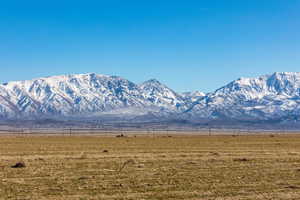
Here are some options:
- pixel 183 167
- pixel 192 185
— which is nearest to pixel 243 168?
pixel 183 167

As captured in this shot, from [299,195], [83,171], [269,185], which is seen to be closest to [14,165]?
[83,171]

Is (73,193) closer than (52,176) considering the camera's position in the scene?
Yes

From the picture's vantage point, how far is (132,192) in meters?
19.9

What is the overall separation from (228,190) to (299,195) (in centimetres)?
279

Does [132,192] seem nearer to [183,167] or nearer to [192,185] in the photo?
[192,185]

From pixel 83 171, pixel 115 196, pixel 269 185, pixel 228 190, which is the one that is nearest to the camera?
pixel 115 196

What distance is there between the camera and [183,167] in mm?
28625

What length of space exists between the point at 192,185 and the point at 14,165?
12.8 metres

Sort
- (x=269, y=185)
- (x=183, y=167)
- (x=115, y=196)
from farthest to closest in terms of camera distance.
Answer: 1. (x=183, y=167)
2. (x=269, y=185)
3. (x=115, y=196)

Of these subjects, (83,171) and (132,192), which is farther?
(83,171)

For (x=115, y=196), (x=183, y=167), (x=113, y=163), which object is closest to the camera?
(x=115, y=196)

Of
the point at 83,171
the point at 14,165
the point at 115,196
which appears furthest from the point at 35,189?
the point at 14,165

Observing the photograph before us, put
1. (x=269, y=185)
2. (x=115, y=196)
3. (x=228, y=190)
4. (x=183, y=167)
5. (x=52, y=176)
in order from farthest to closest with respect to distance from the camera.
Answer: (x=183, y=167) < (x=52, y=176) < (x=269, y=185) < (x=228, y=190) < (x=115, y=196)

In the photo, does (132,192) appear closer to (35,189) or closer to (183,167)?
(35,189)
